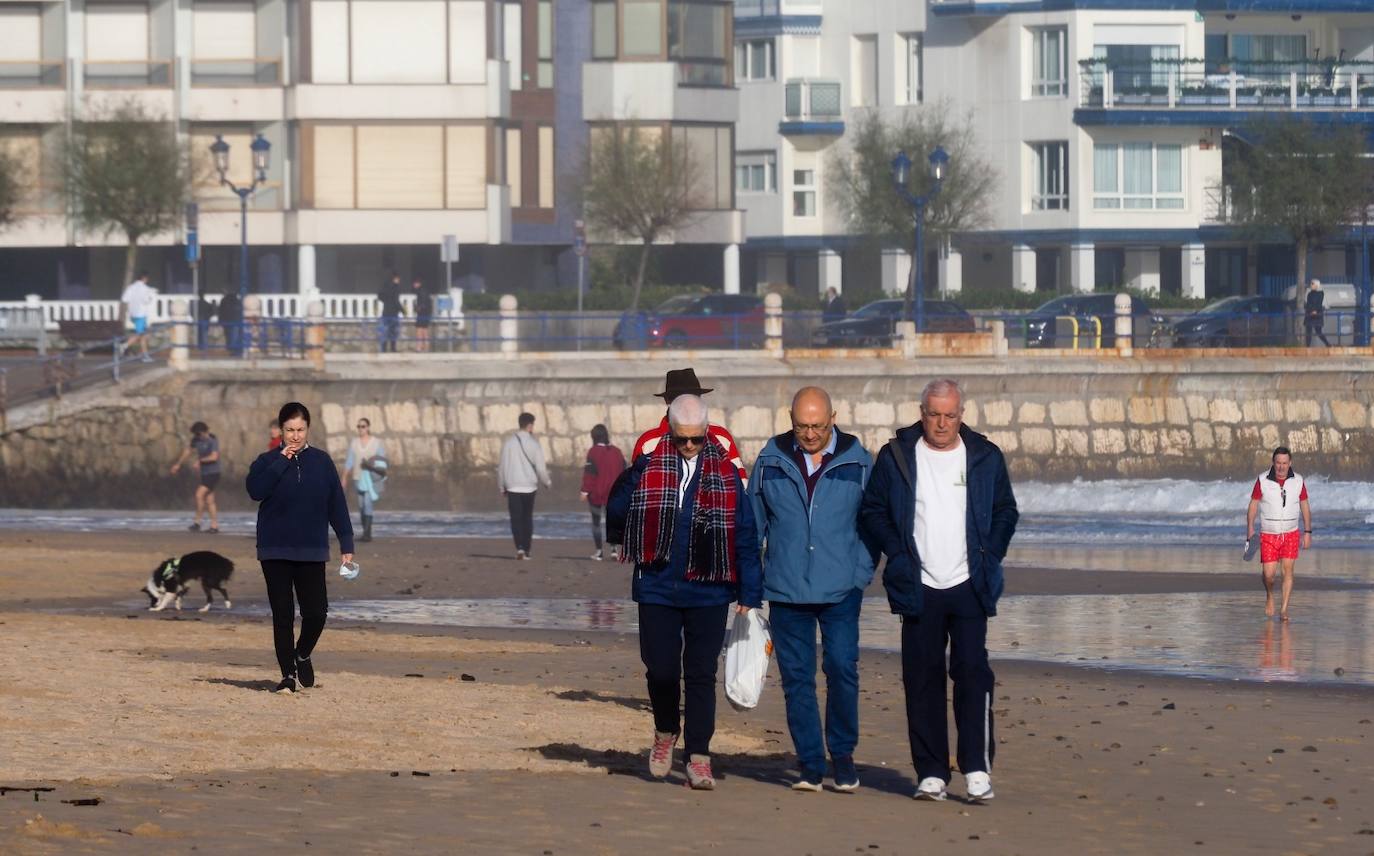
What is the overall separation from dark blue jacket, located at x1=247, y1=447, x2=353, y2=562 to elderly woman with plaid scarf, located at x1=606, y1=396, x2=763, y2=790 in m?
2.81

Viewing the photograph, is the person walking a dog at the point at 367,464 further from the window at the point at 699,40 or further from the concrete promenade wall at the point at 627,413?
the window at the point at 699,40

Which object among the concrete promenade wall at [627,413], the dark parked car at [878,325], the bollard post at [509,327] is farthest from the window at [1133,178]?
the bollard post at [509,327]

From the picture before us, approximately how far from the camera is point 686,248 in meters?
61.9

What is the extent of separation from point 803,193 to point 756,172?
67.5 inches

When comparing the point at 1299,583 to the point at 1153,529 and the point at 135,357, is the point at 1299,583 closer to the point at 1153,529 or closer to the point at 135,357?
the point at 1153,529

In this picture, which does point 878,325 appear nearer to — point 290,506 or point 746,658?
point 290,506

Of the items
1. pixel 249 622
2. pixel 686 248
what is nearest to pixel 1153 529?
pixel 249 622

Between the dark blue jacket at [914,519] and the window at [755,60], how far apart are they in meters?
57.9

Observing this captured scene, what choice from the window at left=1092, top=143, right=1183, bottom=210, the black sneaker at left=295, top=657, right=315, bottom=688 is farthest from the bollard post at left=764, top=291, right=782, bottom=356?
the black sneaker at left=295, top=657, right=315, bottom=688

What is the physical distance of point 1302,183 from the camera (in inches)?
2217

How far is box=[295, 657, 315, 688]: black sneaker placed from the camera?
11984 mm

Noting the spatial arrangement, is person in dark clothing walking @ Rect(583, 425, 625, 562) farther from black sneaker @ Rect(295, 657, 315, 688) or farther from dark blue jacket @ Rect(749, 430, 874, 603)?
dark blue jacket @ Rect(749, 430, 874, 603)

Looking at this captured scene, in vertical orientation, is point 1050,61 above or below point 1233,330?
above

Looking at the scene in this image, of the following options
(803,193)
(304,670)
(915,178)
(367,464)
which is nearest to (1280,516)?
(304,670)
